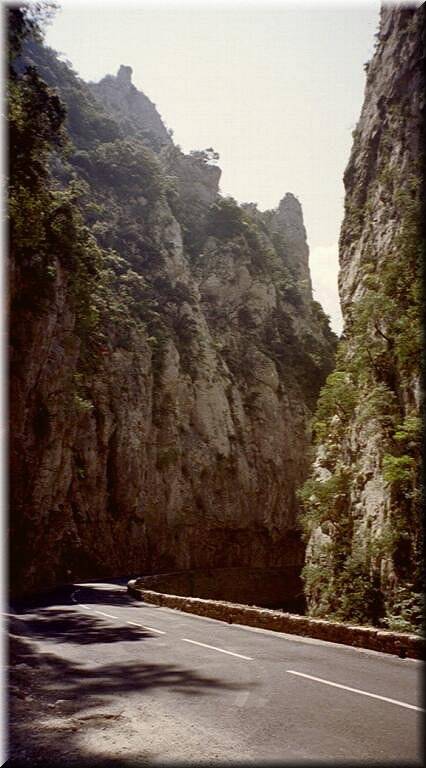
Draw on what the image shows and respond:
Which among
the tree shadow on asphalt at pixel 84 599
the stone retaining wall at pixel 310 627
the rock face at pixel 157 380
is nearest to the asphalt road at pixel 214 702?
the stone retaining wall at pixel 310 627

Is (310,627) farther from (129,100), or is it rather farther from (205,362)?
(129,100)

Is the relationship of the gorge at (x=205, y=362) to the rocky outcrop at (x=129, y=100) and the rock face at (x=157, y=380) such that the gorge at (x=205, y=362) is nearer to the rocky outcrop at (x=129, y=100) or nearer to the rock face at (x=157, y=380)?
the rock face at (x=157, y=380)

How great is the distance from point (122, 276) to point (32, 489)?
24638mm

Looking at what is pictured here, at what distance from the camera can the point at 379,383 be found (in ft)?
63.9

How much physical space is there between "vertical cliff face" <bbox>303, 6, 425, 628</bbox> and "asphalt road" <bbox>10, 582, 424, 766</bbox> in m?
5.88

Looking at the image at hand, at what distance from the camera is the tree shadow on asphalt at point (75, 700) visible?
15.9 ft

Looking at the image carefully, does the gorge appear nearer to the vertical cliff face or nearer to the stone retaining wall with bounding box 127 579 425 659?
the vertical cliff face

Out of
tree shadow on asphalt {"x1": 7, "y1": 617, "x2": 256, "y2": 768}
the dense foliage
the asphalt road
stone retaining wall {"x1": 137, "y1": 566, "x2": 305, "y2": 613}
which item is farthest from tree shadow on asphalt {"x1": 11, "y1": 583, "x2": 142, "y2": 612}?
stone retaining wall {"x1": 137, "y1": 566, "x2": 305, "y2": 613}

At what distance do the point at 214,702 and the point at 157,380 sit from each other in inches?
1564

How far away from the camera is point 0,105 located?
495 inches

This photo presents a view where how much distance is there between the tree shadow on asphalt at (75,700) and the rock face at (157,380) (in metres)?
17.6

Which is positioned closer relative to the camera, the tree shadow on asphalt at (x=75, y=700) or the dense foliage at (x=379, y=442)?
the tree shadow on asphalt at (x=75, y=700)

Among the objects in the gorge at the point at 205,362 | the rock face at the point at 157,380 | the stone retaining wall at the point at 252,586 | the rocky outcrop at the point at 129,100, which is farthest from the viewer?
the rocky outcrop at the point at 129,100

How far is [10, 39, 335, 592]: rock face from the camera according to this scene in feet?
101
